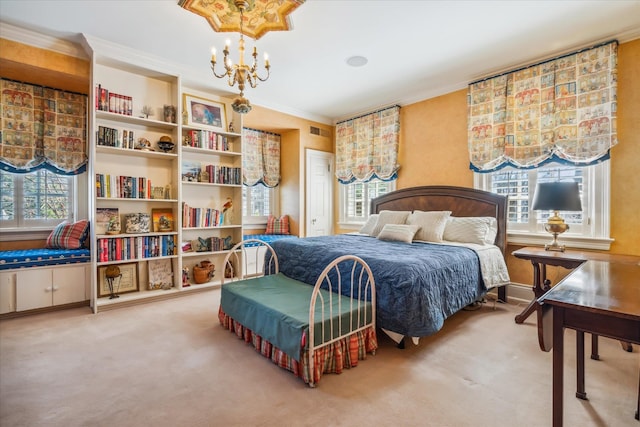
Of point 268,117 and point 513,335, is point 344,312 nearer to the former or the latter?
point 513,335

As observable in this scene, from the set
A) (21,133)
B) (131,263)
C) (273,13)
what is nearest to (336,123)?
(273,13)

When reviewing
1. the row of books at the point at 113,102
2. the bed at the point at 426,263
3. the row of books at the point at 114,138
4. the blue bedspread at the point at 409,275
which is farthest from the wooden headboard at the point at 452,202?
the row of books at the point at 113,102

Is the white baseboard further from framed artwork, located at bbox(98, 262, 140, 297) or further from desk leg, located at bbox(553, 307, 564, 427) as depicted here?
framed artwork, located at bbox(98, 262, 140, 297)

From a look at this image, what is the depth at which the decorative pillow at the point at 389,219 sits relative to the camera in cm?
406

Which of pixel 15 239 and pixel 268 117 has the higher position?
pixel 268 117

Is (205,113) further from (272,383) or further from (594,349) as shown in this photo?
(594,349)

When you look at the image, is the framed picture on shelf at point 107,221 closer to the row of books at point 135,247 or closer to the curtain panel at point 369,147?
the row of books at point 135,247

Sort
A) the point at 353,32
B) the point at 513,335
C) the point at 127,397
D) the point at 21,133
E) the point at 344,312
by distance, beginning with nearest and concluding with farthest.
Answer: the point at 127,397, the point at 344,312, the point at 513,335, the point at 353,32, the point at 21,133

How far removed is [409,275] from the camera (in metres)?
2.17

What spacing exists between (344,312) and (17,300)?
11.1 ft

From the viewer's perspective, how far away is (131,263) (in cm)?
361

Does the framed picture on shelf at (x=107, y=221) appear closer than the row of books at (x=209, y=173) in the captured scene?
Yes

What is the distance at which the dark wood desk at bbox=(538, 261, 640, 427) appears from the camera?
1108 mm

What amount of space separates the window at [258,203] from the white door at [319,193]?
2.40 ft
